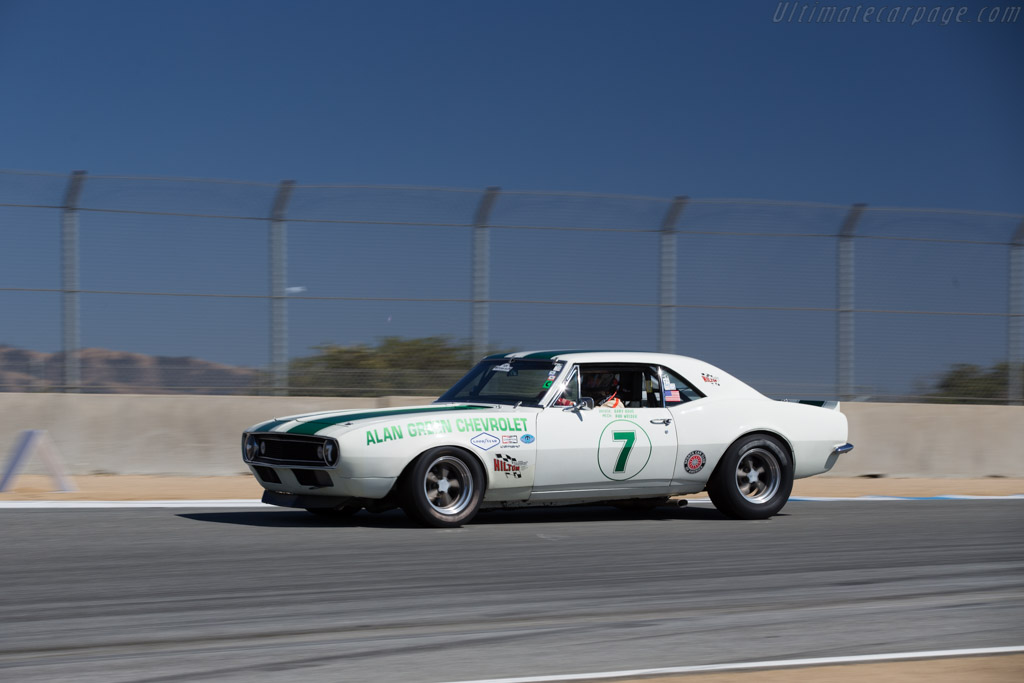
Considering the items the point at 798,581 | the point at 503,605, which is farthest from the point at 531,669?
the point at 798,581

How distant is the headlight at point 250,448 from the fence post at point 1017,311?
1062cm

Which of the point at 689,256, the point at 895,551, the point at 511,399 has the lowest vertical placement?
the point at 895,551

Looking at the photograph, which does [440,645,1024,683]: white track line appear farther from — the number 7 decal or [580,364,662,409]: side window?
[580,364,662,409]: side window

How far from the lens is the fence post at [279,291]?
1374cm

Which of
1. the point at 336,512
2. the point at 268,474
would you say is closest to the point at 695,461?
the point at 336,512

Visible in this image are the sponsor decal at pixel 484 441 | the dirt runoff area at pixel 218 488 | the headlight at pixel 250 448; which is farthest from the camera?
the dirt runoff area at pixel 218 488

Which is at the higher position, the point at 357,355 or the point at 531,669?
the point at 357,355

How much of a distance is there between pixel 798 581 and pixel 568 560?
144cm

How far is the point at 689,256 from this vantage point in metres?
15.0

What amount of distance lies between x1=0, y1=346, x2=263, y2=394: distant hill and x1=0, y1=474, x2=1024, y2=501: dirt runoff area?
0.98 meters

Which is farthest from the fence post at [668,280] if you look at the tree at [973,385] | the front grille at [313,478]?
the front grille at [313,478]

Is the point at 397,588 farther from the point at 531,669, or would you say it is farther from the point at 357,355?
the point at 357,355

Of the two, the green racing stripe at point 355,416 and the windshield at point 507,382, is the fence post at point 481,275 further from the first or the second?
the green racing stripe at point 355,416

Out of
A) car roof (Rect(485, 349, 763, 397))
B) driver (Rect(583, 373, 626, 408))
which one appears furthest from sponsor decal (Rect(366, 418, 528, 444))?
car roof (Rect(485, 349, 763, 397))
